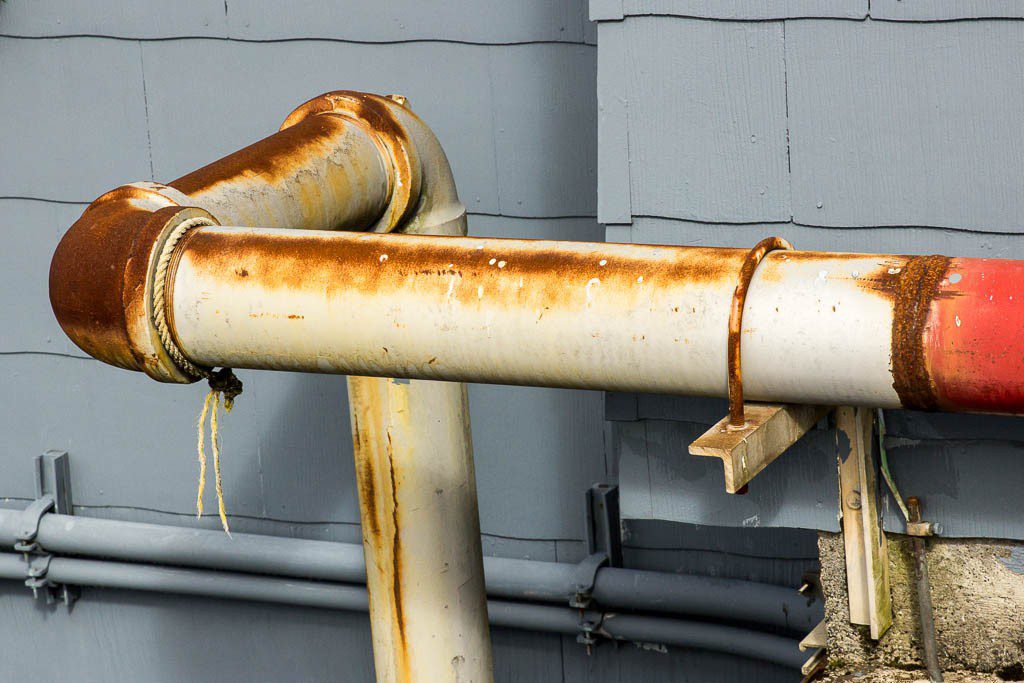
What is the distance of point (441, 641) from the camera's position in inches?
82.8

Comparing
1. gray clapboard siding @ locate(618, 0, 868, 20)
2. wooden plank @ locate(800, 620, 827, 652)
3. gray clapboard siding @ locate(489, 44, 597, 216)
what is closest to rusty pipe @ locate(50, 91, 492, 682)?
gray clapboard siding @ locate(489, 44, 597, 216)

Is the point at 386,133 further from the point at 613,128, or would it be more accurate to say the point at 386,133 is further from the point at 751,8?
the point at 751,8

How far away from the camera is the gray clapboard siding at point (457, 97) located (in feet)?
7.70

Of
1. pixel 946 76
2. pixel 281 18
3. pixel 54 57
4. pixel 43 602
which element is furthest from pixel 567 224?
pixel 43 602

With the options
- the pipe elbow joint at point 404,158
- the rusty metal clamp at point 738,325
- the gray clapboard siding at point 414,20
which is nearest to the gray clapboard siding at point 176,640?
the pipe elbow joint at point 404,158

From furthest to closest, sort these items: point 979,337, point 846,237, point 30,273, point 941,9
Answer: point 30,273 → point 846,237 → point 941,9 → point 979,337

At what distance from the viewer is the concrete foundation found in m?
1.67

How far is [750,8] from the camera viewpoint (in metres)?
1.65

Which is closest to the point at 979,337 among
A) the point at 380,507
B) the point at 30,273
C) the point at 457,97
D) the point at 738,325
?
the point at 738,325

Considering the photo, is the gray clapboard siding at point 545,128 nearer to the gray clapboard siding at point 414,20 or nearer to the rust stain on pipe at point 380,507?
the gray clapboard siding at point 414,20

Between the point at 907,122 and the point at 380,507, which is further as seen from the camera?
the point at 380,507

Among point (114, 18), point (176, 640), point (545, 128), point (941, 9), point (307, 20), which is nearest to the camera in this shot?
point (941, 9)

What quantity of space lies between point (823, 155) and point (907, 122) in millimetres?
110

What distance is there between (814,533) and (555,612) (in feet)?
1.83
